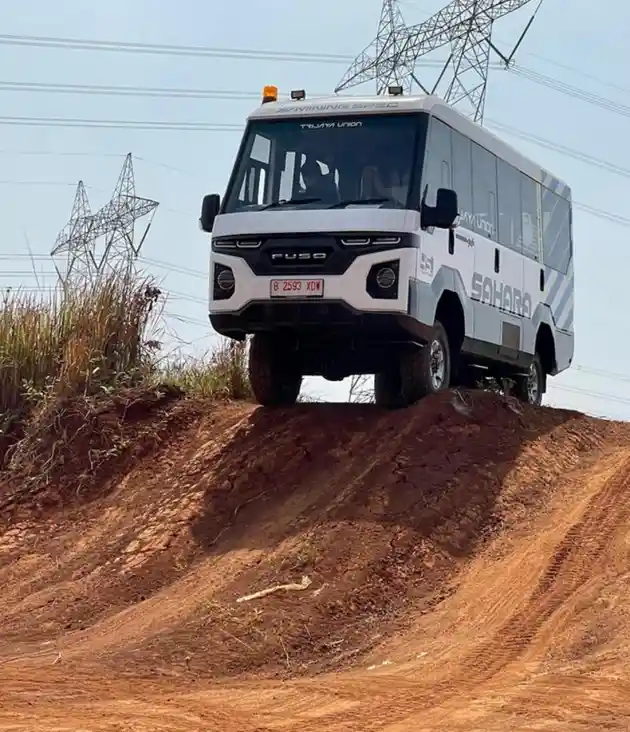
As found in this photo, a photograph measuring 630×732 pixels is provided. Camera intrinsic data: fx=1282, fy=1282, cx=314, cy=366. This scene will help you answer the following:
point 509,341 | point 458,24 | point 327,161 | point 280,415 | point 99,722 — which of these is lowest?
point 99,722

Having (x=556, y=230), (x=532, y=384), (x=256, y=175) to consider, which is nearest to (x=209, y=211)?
(x=256, y=175)

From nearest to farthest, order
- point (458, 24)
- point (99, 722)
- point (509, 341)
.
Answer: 1. point (99, 722)
2. point (509, 341)
3. point (458, 24)

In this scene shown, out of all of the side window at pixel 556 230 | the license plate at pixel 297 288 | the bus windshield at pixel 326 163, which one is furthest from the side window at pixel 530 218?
the license plate at pixel 297 288

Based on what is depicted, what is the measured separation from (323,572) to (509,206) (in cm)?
667

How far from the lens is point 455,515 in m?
10.6

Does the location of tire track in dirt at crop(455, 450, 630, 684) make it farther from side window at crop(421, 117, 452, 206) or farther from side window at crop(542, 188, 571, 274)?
side window at crop(542, 188, 571, 274)

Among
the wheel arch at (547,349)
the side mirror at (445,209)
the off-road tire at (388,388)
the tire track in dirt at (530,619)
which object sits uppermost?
the side mirror at (445,209)

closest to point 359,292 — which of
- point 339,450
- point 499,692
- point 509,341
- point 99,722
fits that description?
point 339,450

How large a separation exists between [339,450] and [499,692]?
4773mm

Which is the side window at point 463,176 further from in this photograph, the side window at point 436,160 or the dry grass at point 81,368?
the dry grass at point 81,368

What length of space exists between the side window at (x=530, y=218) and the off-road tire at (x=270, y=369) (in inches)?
143

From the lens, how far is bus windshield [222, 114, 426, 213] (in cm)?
1204

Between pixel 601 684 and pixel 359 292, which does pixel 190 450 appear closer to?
pixel 359 292

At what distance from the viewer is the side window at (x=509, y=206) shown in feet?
47.8
